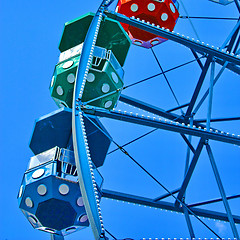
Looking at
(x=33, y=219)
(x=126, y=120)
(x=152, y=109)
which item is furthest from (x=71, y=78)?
(x=152, y=109)

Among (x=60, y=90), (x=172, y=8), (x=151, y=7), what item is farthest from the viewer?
(x=172, y=8)

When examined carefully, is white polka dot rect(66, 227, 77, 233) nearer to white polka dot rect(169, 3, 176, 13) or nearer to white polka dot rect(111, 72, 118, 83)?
white polka dot rect(111, 72, 118, 83)

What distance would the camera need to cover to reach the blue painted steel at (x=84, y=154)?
27.7ft

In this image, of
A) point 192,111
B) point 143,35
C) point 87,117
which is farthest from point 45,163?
point 143,35

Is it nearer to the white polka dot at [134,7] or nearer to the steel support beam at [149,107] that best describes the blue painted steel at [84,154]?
the steel support beam at [149,107]

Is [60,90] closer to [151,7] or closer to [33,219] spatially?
[33,219]

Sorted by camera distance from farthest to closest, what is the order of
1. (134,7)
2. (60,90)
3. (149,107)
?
(134,7) → (149,107) → (60,90)

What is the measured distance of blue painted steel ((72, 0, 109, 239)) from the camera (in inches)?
332

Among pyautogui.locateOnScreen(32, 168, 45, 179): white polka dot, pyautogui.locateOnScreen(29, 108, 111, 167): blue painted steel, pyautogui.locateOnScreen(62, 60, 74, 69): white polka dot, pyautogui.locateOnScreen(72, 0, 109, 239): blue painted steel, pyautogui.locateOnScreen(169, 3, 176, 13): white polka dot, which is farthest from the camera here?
pyautogui.locateOnScreen(169, 3, 176, 13): white polka dot

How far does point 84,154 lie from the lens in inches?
375

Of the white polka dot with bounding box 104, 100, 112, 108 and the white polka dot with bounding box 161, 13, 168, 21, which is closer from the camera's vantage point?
the white polka dot with bounding box 104, 100, 112, 108

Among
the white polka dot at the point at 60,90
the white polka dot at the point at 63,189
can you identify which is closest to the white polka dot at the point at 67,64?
the white polka dot at the point at 60,90

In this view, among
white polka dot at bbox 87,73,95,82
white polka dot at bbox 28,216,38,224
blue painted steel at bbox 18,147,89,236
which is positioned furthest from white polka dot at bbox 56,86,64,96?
white polka dot at bbox 28,216,38,224

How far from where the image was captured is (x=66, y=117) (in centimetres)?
1173
